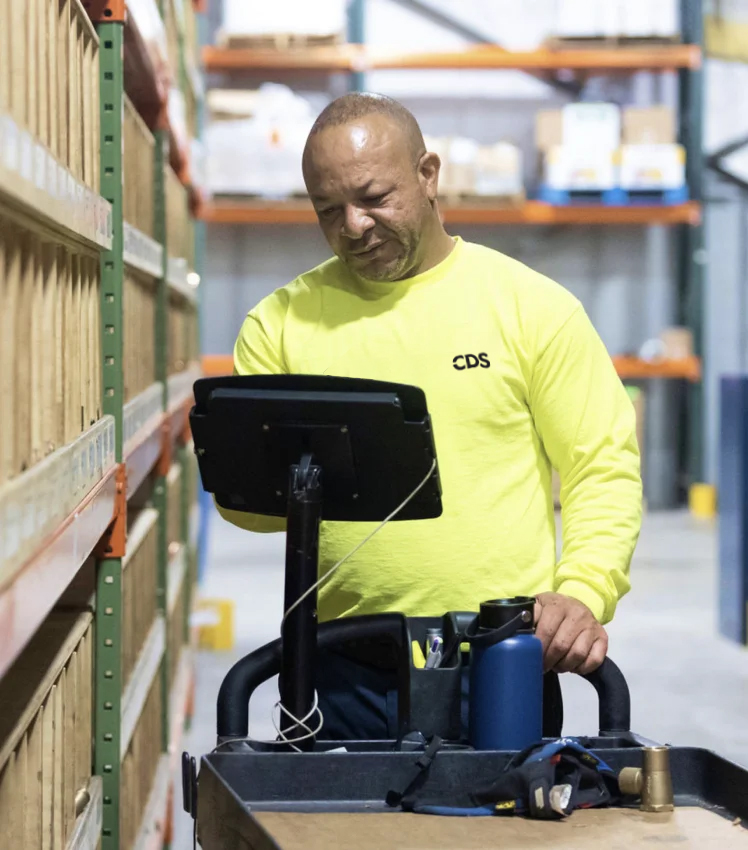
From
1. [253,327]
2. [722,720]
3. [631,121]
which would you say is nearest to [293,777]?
[253,327]

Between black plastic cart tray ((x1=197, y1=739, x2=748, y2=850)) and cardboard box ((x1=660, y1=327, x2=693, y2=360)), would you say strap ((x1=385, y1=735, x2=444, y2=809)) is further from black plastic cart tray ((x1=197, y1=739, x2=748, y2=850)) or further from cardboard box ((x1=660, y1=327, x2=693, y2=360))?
cardboard box ((x1=660, y1=327, x2=693, y2=360))

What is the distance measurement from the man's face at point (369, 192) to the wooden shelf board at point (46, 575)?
603 mm

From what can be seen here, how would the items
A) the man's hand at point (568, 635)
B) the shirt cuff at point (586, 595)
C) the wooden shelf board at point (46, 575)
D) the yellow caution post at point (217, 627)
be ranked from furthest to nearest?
the yellow caution post at point (217, 627)
the shirt cuff at point (586, 595)
the man's hand at point (568, 635)
the wooden shelf board at point (46, 575)

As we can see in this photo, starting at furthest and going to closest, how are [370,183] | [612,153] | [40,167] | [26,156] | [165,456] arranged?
[612,153] → [165,456] → [370,183] → [40,167] → [26,156]

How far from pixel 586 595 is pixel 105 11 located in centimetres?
143

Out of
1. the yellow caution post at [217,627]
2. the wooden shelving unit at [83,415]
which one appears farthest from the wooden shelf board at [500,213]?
the wooden shelving unit at [83,415]

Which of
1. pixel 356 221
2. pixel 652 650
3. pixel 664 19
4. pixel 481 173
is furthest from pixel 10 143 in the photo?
pixel 664 19

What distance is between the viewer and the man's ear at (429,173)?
92.1 inches

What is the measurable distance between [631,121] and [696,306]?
5.69ft

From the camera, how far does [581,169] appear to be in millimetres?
10641

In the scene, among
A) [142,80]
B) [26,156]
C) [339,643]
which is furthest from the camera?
[142,80]

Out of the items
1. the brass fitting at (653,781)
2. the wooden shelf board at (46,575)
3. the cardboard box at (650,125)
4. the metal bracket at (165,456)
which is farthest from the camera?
the cardboard box at (650,125)

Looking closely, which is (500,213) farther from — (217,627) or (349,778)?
(349,778)

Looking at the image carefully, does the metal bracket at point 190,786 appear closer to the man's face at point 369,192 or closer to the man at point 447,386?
the man at point 447,386
